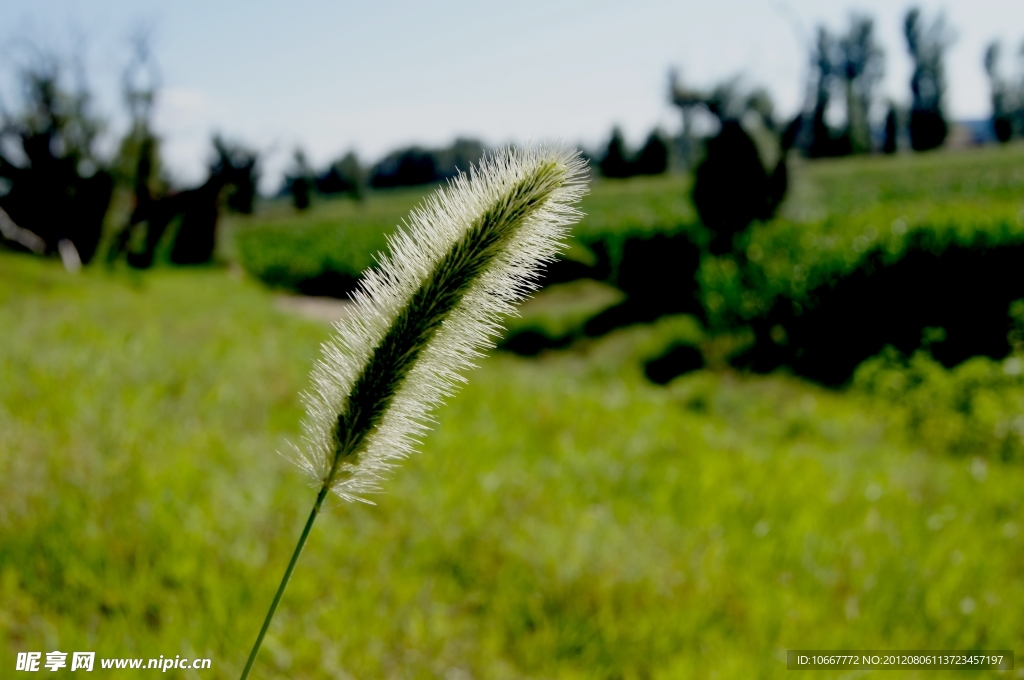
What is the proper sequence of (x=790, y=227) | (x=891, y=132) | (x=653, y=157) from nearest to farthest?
(x=790, y=227) < (x=653, y=157) < (x=891, y=132)

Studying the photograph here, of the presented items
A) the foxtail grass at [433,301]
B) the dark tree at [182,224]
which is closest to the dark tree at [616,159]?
the dark tree at [182,224]

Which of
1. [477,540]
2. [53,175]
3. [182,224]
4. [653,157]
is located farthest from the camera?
[653,157]

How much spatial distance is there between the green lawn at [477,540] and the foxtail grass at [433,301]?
1744 mm

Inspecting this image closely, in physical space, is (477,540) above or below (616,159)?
above

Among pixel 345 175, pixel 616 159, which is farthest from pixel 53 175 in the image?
pixel 616 159

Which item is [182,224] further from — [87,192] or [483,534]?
[483,534]

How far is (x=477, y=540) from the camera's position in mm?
3404

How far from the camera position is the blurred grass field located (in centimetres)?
265

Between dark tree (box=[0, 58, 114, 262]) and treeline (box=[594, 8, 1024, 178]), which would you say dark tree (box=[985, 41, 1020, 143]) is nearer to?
treeline (box=[594, 8, 1024, 178])

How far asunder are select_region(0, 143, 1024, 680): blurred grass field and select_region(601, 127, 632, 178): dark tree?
5472 centimetres

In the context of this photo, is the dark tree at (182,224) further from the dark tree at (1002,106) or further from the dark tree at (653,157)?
the dark tree at (1002,106)

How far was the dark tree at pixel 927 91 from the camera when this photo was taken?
2400 inches

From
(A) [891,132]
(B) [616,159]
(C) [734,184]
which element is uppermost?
(C) [734,184]

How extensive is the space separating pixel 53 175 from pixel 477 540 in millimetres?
20352
